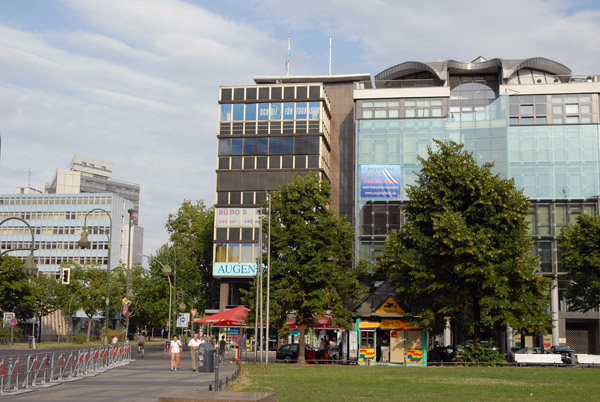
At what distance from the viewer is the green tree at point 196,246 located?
8981 cm

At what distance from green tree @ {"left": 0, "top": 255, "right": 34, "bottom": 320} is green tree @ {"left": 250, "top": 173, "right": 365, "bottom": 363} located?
156 feet

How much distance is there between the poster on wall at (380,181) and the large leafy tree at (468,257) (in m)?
26.0

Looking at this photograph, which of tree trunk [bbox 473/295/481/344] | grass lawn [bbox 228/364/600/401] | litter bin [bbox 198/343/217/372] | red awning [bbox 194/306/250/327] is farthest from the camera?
red awning [bbox 194/306/250/327]

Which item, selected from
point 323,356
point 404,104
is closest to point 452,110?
point 404,104

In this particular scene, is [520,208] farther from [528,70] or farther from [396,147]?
[528,70]

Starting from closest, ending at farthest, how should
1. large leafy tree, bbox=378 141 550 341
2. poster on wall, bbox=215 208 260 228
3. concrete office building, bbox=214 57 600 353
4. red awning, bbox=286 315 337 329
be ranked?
large leafy tree, bbox=378 141 550 341, red awning, bbox=286 315 337 329, concrete office building, bbox=214 57 600 353, poster on wall, bbox=215 208 260 228

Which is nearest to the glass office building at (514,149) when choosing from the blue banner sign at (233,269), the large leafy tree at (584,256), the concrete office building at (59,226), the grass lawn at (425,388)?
the blue banner sign at (233,269)

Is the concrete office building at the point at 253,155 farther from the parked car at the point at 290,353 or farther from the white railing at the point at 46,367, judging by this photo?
the white railing at the point at 46,367

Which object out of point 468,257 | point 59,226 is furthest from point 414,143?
point 59,226

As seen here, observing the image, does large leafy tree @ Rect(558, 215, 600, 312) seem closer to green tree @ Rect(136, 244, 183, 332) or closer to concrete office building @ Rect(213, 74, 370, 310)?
concrete office building @ Rect(213, 74, 370, 310)

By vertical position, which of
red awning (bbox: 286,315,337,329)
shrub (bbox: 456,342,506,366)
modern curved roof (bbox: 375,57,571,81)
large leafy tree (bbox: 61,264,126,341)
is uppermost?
modern curved roof (bbox: 375,57,571,81)

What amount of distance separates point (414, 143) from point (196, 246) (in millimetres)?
34025

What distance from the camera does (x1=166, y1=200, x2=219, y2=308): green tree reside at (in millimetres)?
89812

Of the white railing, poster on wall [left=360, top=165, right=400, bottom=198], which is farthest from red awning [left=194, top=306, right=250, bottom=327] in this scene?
poster on wall [left=360, top=165, right=400, bottom=198]
